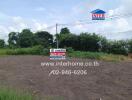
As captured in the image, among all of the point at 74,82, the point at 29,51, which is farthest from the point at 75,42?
the point at 74,82

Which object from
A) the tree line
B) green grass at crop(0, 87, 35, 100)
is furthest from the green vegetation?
green grass at crop(0, 87, 35, 100)

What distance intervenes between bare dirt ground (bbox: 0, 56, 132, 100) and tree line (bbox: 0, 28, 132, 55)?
43.3 ft

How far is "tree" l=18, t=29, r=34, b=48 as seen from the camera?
26153mm

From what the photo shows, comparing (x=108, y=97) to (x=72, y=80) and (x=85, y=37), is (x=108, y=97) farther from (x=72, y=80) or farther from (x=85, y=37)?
(x=85, y=37)

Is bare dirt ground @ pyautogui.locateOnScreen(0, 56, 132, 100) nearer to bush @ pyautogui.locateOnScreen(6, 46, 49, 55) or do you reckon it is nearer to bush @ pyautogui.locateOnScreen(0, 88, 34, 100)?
bush @ pyautogui.locateOnScreen(0, 88, 34, 100)

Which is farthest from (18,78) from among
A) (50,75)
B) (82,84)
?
(82,84)

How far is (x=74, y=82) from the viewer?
10000 millimetres

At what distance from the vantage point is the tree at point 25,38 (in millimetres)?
26153

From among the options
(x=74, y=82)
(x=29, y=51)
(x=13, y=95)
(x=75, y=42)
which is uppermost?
(x=75, y=42)

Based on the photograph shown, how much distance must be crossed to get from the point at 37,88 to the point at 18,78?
128 cm

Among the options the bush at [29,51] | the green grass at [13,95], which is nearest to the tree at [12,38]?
the bush at [29,51]

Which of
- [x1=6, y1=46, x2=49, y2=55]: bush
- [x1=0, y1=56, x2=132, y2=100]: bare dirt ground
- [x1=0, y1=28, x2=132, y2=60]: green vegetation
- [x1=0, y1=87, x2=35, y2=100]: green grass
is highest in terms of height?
[x1=0, y1=28, x2=132, y2=60]: green vegetation

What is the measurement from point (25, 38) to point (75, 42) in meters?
4.22

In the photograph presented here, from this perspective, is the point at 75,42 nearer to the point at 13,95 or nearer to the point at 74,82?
the point at 74,82
